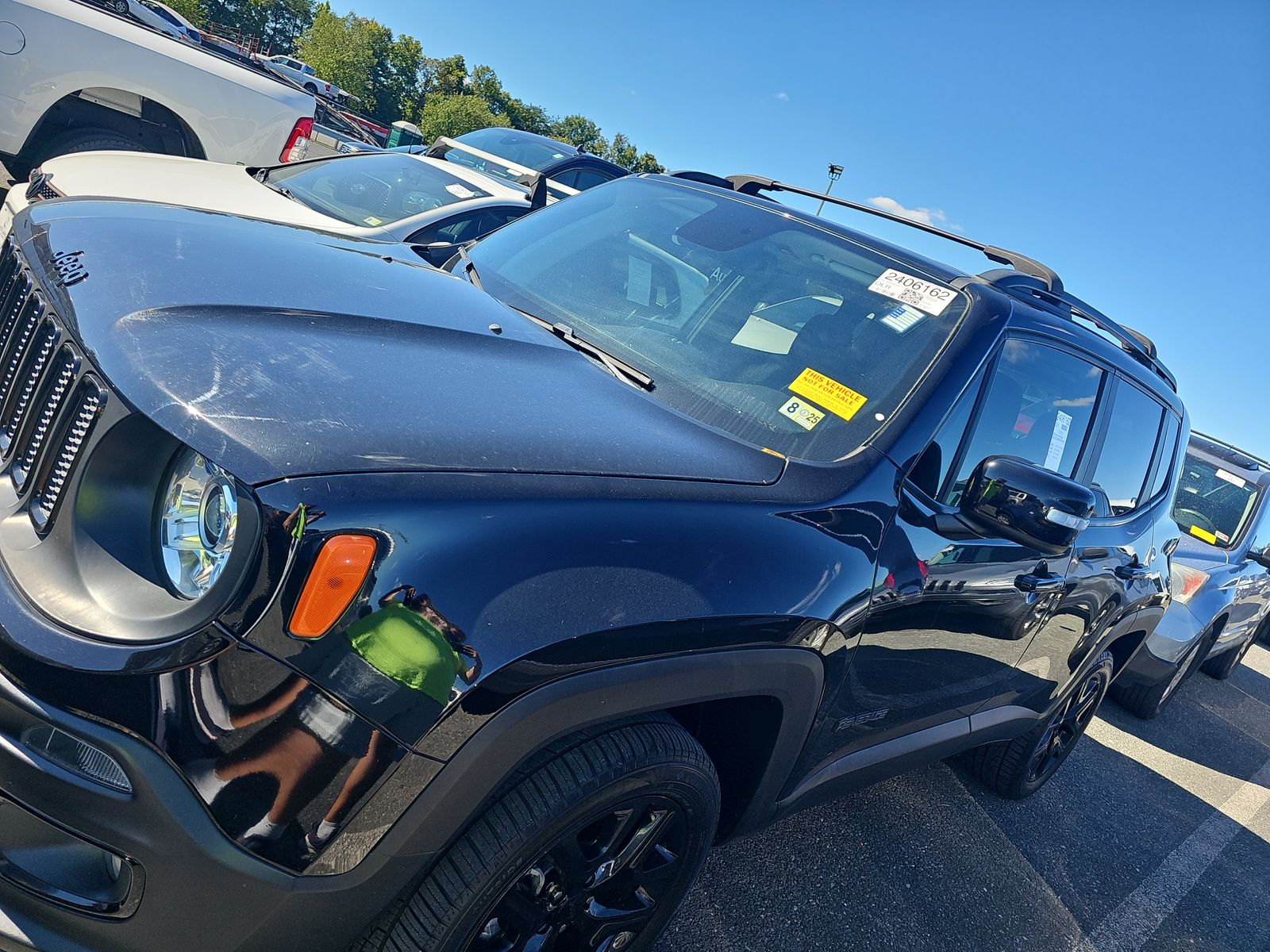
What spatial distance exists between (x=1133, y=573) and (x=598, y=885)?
2.72 meters

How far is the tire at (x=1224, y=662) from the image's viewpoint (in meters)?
7.68

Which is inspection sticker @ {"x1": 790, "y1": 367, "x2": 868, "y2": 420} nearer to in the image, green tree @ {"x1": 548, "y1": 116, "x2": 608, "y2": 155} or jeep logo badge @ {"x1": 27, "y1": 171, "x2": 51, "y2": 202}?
jeep logo badge @ {"x1": 27, "y1": 171, "x2": 51, "y2": 202}

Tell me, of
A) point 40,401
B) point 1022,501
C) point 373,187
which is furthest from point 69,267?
point 373,187

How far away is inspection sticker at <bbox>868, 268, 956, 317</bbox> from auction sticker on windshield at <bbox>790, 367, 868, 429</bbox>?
38 centimetres

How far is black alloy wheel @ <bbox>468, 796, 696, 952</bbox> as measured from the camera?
168 cm

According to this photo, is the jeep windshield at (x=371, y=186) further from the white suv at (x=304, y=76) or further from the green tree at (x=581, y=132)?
the green tree at (x=581, y=132)

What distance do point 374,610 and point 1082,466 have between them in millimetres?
2624

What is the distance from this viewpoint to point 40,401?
1579mm

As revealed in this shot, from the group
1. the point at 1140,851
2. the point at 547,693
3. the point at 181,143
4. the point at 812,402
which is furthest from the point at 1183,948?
the point at 181,143

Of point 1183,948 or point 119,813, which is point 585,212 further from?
point 1183,948

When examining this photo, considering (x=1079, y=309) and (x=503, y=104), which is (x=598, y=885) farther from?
(x=503, y=104)

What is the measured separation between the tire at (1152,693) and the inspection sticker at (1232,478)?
1.26m

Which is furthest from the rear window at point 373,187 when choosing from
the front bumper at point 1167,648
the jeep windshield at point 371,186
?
the front bumper at point 1167,648

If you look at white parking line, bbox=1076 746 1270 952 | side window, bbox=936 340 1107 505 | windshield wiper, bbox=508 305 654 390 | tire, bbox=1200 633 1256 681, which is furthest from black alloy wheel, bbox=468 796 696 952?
tire, bbox=1200 633 1256 681
